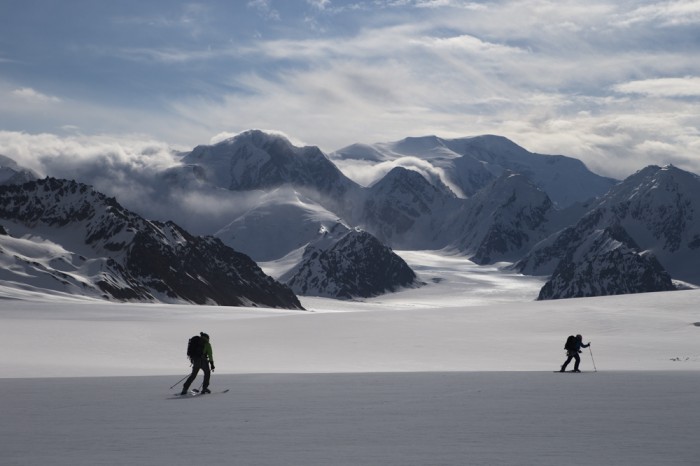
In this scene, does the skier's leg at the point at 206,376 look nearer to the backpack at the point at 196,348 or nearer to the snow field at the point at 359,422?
the backpack at the point at 196,348

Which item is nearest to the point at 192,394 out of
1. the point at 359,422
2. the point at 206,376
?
the point at 206,376

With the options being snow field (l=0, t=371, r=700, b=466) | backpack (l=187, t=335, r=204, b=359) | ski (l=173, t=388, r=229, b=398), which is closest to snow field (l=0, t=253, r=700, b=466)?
snow field (l=0, t=371, r=700, b=466)

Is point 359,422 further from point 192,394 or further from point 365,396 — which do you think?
point 192,394

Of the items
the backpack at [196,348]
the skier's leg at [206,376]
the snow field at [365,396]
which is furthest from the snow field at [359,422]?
the backpack at [196,348]

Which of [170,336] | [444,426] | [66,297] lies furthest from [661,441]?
[66,297]

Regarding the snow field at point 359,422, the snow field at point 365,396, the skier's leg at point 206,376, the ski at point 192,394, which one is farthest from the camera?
the skier's leg at point 206,376

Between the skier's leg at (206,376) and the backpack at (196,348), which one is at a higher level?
the backpack at (196,348)

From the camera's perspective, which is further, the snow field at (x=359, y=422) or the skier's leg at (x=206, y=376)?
the skier's leg at (x=206, y=376)

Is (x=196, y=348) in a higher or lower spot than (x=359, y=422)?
higher

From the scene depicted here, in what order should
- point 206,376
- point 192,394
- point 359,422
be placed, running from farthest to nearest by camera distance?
point 206,376 → point 192,394 → point 359,422

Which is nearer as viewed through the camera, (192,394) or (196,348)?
(192,394)

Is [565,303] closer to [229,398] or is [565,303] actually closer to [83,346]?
[83,346]

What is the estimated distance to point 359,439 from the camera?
60.9 feet

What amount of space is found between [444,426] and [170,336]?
41309 millimetres
